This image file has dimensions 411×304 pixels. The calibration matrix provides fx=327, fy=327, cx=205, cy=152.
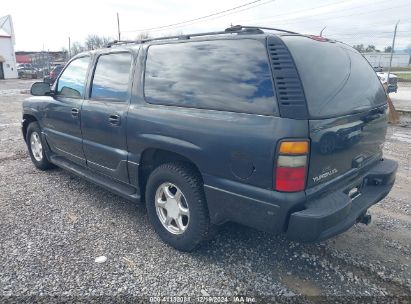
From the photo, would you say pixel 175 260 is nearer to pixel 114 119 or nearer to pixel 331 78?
pixel 114 119

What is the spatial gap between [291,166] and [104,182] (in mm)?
2298

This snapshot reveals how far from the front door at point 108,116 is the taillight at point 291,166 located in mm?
1662

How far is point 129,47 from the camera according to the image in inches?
135

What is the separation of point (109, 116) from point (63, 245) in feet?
4.41

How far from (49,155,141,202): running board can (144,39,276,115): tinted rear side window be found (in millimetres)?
1007

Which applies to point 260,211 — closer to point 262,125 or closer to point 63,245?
point 262,125

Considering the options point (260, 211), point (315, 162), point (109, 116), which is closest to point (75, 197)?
point (109, 116)

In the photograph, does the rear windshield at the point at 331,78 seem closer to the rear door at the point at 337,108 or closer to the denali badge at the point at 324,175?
the rear door at the point at 337,108

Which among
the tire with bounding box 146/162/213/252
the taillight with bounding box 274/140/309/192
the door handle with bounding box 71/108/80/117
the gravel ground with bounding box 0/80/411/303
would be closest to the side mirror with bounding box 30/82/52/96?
the door handle with bounding box 71/108/80/117

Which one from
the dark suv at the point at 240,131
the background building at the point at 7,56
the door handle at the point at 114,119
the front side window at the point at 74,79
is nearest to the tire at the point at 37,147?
the front side window at the point at 74,79

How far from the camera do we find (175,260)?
2932mm

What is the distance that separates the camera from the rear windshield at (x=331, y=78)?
232cm

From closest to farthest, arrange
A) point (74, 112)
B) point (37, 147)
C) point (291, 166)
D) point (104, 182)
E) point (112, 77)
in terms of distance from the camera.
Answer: point (291, 166), point (112, 77), point (104, 182), point (74, 112), point (37, 147)

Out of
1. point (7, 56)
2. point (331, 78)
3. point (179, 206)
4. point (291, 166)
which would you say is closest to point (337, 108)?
point (331, 78)
